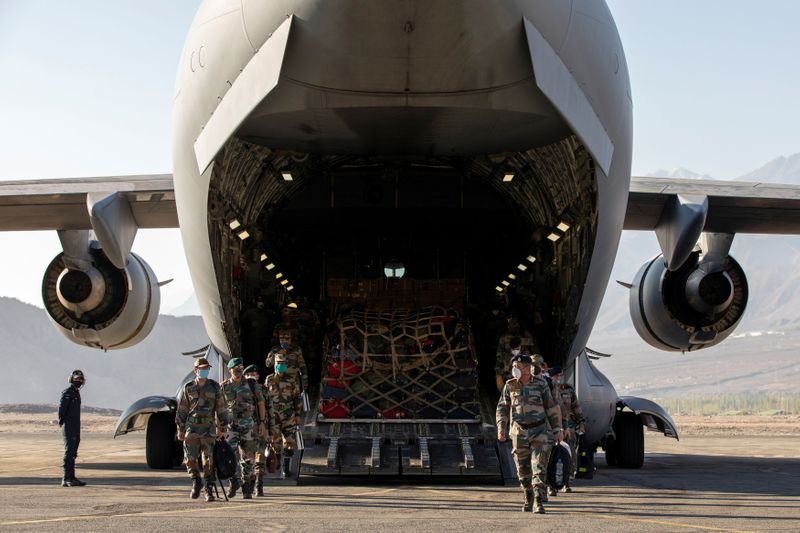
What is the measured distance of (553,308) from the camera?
14.6 metres

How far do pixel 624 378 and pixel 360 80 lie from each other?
13956 cm

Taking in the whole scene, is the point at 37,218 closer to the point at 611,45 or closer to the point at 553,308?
the point at 553,308

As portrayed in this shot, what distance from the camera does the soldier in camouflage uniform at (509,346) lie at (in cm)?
1503

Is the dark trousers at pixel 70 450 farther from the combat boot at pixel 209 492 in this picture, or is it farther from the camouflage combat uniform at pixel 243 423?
the combat boot at pixel 209 492

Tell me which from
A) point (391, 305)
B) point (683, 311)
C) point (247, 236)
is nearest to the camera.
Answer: point (247, 236)

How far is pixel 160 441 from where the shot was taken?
15789 millimetres

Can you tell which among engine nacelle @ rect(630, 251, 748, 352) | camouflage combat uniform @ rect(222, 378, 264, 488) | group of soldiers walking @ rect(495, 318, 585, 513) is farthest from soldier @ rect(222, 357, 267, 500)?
engine nacelle @ rect(630, 251, 748, 352)

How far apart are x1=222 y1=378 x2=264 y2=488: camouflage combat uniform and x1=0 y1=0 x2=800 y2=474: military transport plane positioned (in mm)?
1060

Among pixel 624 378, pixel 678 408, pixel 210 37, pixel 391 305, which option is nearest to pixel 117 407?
pixel 678 408

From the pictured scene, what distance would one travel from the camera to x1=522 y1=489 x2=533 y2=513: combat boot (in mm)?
9891

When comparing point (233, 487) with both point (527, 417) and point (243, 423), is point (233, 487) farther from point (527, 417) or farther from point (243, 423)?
point (527, 417)

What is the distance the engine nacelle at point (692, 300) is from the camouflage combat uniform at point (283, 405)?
5.22 m

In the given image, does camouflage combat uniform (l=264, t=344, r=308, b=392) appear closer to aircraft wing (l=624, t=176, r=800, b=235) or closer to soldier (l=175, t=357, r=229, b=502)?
soldier (l=175, t=357, r=229, b=502)

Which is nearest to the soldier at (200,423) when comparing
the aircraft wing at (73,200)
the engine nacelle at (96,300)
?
the aircraft wing at (73,200)
